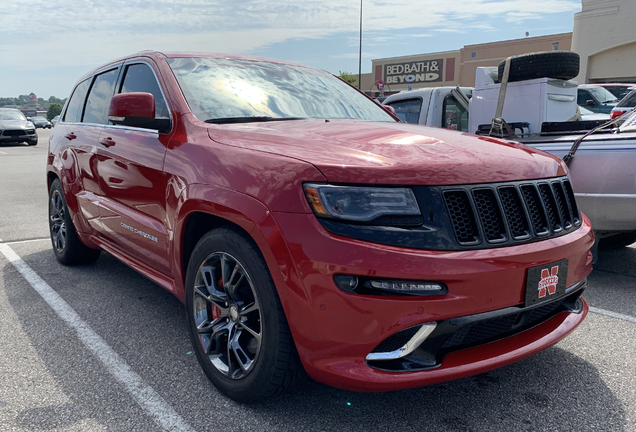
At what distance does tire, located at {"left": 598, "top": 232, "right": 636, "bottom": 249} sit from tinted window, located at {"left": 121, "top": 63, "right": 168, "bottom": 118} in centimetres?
432

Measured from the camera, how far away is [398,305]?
2.07 meters

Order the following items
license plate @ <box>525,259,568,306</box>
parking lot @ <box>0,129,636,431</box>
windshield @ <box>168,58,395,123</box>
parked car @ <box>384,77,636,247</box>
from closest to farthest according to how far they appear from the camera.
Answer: license plate @ <box>525,259,568,306</box> < parking lot @ <box>0,129,636,431</box> < windshield @ <box>168,58,395,123</box> < parked car @ <box>384,77,636,247</box>

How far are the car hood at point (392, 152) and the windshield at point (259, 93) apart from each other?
0.26 metres

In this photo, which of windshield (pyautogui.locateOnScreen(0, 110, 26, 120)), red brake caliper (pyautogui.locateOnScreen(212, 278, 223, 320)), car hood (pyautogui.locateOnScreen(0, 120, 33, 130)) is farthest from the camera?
windshield (pyautogui.locateOnScreen(0, 110, 26, 120))

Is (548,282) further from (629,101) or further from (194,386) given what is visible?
(629,101)

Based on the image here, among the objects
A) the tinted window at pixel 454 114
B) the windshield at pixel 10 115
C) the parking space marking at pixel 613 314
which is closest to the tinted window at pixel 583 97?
the tinted window at pixel 454 114

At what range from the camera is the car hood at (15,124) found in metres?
23.3

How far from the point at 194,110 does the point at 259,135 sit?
0.59 metres

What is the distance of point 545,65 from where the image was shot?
5543mm

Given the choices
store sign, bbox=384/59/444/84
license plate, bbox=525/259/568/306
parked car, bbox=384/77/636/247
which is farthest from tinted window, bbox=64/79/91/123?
store sign, bbox=384/59/444/84

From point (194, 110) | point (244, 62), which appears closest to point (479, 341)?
point (194, 110)

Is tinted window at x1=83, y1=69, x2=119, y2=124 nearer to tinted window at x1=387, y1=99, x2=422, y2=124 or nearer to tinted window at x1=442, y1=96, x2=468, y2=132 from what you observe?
tinted window at x1=387, y1=99, x2=422, y2=124

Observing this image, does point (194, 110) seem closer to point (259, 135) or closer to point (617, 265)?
point (259, 135)

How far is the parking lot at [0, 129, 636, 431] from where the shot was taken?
247 centimetres
